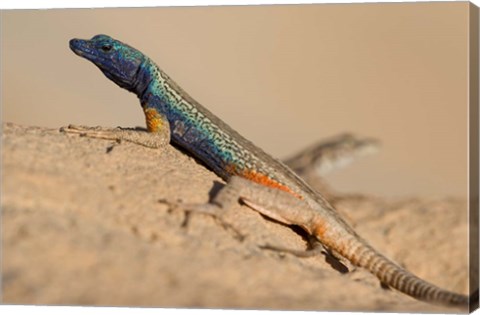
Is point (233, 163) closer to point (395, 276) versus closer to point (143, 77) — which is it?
point (143, 77)

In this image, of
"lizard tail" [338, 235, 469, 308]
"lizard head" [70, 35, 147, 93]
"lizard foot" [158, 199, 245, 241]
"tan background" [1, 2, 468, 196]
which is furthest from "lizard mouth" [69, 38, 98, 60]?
"lizard tail" [338, 235, 469, 308]

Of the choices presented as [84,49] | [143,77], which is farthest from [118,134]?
[84,49]

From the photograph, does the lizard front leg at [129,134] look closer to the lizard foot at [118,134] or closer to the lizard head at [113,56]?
the lizard foot at [118,134]

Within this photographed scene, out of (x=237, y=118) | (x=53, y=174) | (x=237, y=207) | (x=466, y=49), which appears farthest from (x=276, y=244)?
(x=237, y=118)

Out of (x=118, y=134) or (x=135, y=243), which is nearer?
(x=135, y=243)

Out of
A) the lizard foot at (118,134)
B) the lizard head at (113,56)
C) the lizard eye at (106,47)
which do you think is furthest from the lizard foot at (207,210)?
the lizard eye at (106,47)

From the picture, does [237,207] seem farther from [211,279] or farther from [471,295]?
[471,295]

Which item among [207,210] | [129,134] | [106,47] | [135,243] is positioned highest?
[106,47]
